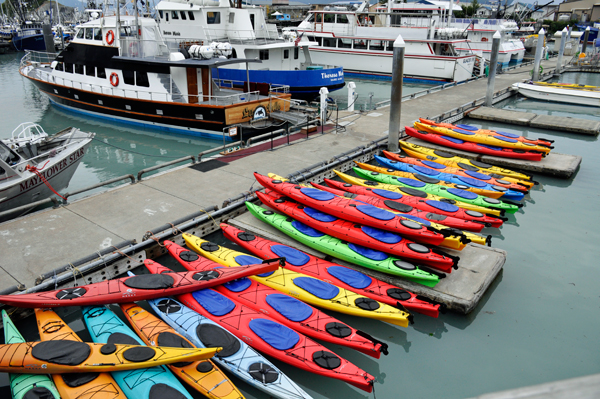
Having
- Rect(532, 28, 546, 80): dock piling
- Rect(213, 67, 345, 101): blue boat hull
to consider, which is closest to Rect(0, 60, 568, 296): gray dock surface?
Rect(213, 67, 345, 101): blue boat hull

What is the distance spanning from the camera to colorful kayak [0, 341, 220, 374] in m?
5.42

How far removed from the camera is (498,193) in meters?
11.5

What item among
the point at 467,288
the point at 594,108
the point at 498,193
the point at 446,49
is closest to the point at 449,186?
the point at 498,193

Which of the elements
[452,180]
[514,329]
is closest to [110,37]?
[452,180]

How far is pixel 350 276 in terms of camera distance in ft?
26.1

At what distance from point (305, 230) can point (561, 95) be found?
2235 cm

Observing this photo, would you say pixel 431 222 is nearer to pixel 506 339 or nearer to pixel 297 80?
pixel 506 339

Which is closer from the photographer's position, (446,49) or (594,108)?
(594,108)

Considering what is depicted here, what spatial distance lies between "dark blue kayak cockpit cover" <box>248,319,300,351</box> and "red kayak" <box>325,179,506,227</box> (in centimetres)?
469

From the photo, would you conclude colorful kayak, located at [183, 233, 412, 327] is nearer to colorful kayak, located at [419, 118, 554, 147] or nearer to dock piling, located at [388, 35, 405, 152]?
dock piling, located at [388, 35, 405, 152]

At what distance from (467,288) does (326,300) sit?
2831 mm

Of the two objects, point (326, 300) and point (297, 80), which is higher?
point (297, 80)

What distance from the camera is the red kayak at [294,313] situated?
6281mm

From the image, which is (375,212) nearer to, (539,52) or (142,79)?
(142,79)
